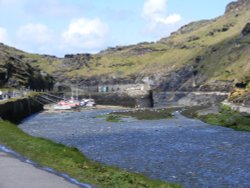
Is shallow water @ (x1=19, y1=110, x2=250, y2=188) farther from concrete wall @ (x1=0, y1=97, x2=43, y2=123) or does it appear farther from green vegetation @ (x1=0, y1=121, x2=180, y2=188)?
concrete wall @ (x1=0, y1=97, x2=43, y2=123)

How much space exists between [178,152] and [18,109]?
65.1m

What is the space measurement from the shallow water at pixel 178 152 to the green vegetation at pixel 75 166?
5.94m

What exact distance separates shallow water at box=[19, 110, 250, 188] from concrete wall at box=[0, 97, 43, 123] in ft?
55.8

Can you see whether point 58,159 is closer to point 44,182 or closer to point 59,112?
point 44,182

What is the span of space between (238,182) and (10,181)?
18419 mm

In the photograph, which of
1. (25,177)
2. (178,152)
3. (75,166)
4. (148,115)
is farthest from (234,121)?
(25,177)

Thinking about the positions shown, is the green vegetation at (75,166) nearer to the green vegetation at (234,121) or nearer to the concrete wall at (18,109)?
the concrete wall at (18,109)

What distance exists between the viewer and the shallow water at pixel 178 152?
39.5 metres


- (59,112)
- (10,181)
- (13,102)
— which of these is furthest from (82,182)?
(59,112)

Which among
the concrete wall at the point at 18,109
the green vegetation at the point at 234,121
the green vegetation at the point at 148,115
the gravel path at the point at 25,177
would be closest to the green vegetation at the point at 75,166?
the gravel path at the point at 25,177

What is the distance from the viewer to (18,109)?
112062mm

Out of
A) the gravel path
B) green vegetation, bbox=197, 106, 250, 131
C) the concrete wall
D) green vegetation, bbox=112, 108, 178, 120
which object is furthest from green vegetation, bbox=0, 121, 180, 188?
green vegetation, bbox=112, 108, 178, 120

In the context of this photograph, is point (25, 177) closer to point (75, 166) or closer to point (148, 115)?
Answer: point (75, 166)

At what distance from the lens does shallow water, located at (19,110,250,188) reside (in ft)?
129
